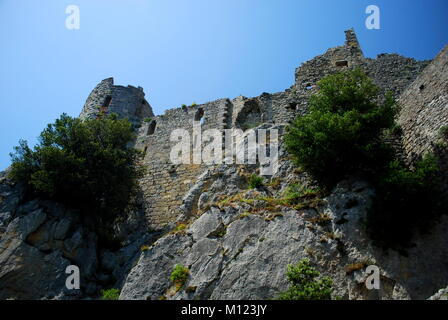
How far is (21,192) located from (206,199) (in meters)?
7.89

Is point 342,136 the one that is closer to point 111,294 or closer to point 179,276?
point 179,276

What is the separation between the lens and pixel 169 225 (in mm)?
16359

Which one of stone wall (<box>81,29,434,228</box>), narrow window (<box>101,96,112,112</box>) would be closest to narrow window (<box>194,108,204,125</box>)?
stone wall (<box>81,29,434,228</box>)

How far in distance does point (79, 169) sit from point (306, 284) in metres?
10.4

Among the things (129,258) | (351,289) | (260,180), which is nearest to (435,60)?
(260,180)

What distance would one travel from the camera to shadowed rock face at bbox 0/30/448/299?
399 inches

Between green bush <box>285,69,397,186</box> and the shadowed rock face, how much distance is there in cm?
68

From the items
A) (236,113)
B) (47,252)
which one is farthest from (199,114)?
(47,252)

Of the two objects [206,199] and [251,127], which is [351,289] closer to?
[206,199]

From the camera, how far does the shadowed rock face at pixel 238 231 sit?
1013cm

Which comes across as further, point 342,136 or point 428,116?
point 428,116

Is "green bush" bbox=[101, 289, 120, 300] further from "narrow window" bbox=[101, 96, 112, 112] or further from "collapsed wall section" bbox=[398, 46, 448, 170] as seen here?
"narrow window" bbox=[101, 96, 112, 112]

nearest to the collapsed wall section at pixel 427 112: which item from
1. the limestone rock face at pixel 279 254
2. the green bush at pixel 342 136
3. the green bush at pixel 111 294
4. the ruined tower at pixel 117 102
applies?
the green bush at pixel 342 136

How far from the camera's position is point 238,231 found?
11.9 meters
